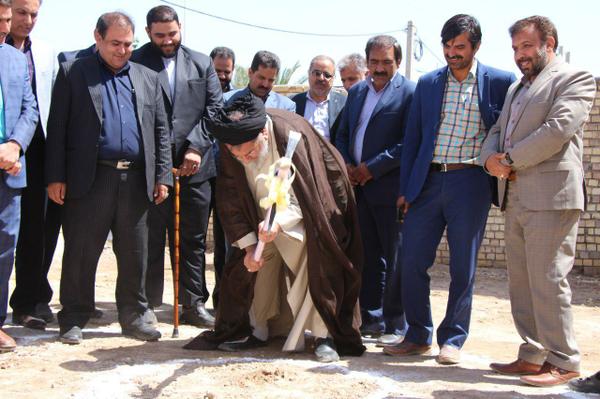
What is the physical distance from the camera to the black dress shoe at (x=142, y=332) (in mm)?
6336

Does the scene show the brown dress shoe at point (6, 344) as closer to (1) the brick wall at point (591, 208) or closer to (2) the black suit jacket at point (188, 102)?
(2) the black suit jacket at point (188, 102)

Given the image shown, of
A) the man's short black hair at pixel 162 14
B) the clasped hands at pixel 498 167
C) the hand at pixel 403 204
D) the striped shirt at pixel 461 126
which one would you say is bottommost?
the hand at pixel 403 204

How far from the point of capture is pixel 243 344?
20.0ft

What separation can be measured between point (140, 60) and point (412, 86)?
2.29 m

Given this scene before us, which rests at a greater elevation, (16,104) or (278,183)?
(16,104)

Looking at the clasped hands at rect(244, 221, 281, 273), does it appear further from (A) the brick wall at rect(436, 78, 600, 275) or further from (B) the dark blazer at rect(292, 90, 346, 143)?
(A) the brick wall at rect(436, 78, 600, 275)

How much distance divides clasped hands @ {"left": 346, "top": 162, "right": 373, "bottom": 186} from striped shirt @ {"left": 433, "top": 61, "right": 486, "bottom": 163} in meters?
0.84

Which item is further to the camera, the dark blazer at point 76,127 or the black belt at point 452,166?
the dark blazer at point 76,127

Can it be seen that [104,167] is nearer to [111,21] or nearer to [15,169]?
[15,169]

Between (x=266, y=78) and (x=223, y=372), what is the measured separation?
9.62ft

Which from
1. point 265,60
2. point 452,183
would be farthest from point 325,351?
point 265,60

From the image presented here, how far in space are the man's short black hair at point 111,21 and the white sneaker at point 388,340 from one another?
10.1 ft

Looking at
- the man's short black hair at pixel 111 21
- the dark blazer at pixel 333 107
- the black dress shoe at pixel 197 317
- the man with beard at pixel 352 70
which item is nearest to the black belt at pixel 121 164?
the man's short black hair at pixel 111 21

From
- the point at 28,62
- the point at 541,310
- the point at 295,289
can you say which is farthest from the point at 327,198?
the point at 28,62
